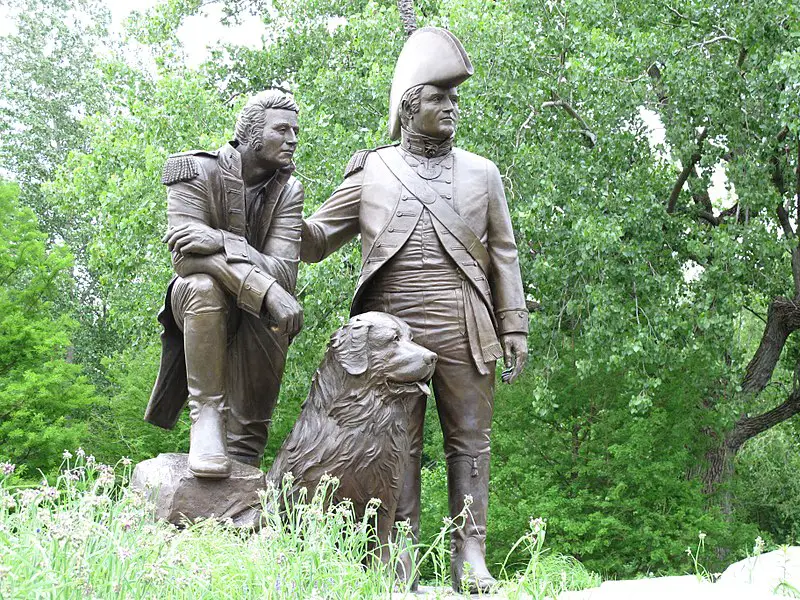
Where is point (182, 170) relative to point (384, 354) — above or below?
above

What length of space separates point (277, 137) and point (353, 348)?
3.49ft

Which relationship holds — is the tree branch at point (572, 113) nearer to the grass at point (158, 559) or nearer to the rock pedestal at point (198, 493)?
the rock pedestal at point (198, 493)

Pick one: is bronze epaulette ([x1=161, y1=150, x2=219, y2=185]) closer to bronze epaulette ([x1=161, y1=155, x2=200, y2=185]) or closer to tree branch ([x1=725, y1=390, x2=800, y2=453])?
bronze epaulette ([x1=161, y1=155, x2=200, y2=185])

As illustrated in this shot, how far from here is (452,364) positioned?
502 cm

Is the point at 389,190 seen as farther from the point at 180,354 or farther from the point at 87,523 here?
the point at 87,523

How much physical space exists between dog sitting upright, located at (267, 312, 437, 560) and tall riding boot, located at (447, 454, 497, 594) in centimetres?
45

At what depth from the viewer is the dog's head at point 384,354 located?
450cm

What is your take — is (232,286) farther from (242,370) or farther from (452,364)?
(452,364)

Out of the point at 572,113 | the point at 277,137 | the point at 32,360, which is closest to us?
the point at 277,137

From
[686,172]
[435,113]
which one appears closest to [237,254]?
[435,113]

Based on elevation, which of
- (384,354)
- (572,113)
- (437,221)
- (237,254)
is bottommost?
(384,354)

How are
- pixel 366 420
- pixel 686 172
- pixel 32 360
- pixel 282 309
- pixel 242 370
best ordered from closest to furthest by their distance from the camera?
pixel 366 420 → pixel 282 309 → pixel 242 370 → pixel 686 172 → pixel 32 360

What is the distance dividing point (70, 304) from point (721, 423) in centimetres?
1397

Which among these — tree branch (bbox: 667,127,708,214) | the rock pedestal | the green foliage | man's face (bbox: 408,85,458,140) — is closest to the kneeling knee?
the rock pedestal
